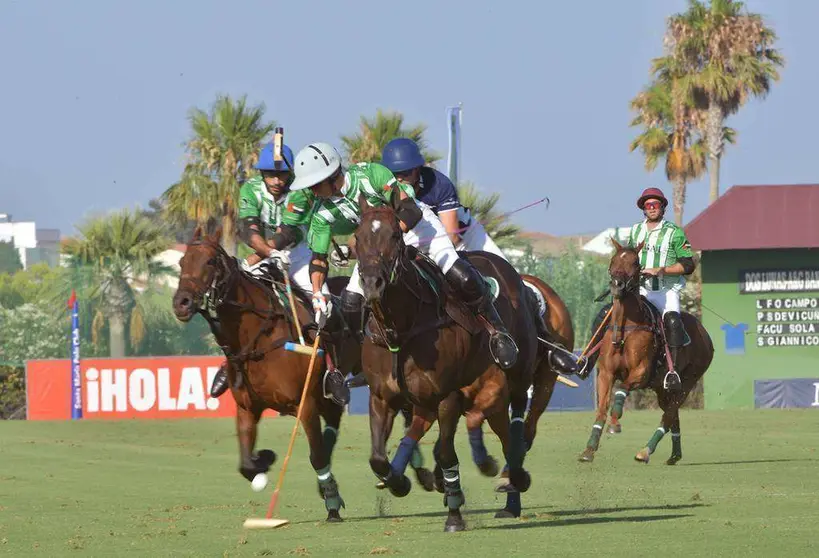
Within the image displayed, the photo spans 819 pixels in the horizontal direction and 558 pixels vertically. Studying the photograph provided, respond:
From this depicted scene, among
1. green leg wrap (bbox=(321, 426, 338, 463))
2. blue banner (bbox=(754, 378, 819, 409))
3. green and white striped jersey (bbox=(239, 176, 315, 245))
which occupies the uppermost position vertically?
green and white striped jersey (bbox=(239, 176, 315, 245))

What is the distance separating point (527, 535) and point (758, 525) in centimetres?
150

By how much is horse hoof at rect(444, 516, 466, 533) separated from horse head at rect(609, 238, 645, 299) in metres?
6.76

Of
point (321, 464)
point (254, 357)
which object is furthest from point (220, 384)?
point (321, 464)

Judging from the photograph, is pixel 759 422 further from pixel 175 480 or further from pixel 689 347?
pixel 175 480

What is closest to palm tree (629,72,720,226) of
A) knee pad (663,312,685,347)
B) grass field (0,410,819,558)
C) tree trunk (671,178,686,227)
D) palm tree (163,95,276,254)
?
tree trunk (671,178,686,227)

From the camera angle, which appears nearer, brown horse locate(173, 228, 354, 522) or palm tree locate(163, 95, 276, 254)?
brown horse locate(173, 228, 354, 522)

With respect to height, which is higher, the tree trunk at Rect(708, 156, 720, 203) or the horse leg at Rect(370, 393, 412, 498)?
the tree trunk at Rect(708, 156, 720, 203)

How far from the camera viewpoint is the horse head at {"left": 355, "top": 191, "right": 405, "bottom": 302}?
9602 millimetres

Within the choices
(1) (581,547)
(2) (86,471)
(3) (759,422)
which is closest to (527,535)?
(1) (581,547)

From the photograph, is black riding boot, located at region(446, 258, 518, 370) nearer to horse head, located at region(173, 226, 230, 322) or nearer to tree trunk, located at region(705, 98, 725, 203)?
horse head, located at region(173, 226, 230, 322)

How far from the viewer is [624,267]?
17.0 meters

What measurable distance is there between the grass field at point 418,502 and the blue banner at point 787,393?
902 centimetres

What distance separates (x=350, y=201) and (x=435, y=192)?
127 cm

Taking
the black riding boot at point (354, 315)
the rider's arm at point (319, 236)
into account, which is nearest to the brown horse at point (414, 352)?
the black riding boot at point (354, 315)
